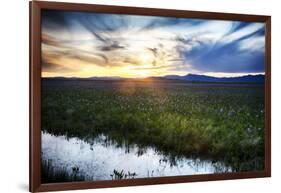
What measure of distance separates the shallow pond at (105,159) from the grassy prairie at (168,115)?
2.5 inches

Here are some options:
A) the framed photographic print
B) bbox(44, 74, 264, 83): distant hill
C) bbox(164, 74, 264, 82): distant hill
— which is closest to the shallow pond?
the framed photographic print

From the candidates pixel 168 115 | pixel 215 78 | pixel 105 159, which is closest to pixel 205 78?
pixel 215 78

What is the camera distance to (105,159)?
4473mm

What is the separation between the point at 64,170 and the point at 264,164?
1.90 metres

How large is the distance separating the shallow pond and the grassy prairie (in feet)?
0.21

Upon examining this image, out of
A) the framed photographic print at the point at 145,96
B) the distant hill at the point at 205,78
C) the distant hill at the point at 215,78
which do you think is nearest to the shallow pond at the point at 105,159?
the framed photographic print at the point at 145,96

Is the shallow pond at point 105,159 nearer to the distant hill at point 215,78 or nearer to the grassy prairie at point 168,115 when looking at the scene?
the grassy prairie at point 168,115

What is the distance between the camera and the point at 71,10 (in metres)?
4.31

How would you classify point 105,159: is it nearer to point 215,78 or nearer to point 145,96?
point 145,96

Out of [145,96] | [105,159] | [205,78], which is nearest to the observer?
[105,159]

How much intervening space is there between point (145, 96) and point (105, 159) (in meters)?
0.64

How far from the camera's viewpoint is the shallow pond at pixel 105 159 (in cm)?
434

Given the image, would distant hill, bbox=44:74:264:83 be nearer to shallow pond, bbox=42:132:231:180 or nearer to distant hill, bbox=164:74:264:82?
distant hill, bbox=164:74:264:82

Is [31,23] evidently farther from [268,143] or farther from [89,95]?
[268,143]
